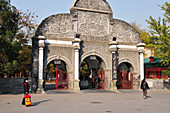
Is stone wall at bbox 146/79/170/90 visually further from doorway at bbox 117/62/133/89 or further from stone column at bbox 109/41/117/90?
stone column at bbox 109/41/117/90

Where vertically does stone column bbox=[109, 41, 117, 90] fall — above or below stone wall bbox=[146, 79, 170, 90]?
above

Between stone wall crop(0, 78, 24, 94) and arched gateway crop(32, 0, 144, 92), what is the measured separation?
7.51ft

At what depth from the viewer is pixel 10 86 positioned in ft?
66.0

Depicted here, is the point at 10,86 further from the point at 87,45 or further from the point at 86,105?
the point at 86,105

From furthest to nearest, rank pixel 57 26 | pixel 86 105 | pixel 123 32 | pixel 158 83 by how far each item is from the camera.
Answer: pixel 158 83, pixel 123 32, pixel 57 26, pixel 86 105

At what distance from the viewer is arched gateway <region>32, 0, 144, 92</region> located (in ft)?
64.2

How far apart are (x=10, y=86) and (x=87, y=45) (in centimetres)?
796

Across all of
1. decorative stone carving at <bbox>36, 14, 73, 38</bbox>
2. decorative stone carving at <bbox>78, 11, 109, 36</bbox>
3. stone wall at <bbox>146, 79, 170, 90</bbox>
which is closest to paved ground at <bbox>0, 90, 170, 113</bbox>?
decorative stone carving at <bbox>36, 14, 73, 38</bbox>

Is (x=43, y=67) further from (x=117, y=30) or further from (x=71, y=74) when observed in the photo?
(x=117, y=30)

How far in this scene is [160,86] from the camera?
24.3 metres

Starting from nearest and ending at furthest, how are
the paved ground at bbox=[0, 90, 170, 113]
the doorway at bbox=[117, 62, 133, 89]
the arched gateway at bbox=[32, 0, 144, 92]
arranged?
1. the paved ground at bbox=[0, 90, 170, 113]
2. the arched gateway at bbox=[32, 0, 144, 92]
3. the doorway at bbox=[117, 62, 133, 89]

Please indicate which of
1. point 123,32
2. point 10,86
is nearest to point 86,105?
point 10,86

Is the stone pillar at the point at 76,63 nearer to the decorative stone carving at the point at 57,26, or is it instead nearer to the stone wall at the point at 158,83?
the decorative stone carving at the point at 57,26

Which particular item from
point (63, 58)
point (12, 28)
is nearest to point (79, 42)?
point (63, 58)
